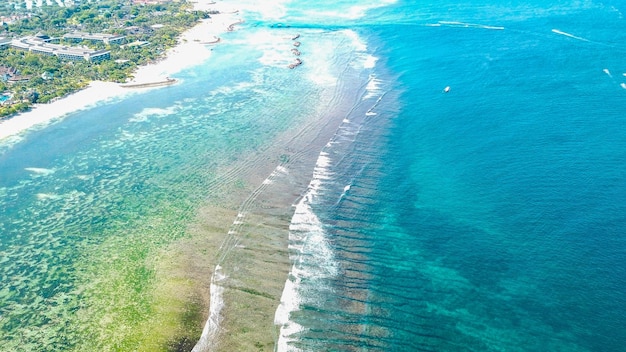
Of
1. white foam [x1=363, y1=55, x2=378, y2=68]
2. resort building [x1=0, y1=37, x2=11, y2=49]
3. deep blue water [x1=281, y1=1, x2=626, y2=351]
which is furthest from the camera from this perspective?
resort building [x1=0, y1=37, x2=11, y2=49]

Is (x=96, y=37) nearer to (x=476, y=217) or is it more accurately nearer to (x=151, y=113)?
(x=151, y=113)

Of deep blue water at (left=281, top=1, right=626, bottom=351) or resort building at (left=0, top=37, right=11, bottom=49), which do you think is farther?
resort building at (left=0, top=37, right=11, bottom=49)

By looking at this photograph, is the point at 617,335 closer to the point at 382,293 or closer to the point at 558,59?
the point at 382,293

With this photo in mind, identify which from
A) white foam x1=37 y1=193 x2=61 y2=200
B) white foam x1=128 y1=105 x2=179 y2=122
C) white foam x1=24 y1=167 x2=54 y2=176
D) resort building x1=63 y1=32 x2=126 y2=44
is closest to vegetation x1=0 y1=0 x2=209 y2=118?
resort building x1=63 y1=32 x2=126 y2=44

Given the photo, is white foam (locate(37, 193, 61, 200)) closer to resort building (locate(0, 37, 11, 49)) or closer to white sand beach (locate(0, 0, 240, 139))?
white sand beach (locate(0, 0, 240, 139))

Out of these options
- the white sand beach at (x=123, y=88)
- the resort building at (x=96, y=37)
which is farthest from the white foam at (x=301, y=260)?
the resort building at (x=96, y=37)

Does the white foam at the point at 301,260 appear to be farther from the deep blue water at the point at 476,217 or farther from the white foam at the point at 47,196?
the white foam at the point at 47,196

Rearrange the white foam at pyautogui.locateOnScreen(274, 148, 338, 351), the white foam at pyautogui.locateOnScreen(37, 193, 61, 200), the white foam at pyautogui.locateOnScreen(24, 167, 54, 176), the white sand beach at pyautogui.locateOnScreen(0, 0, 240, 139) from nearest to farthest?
the white foam at pyautogui.locateOnScreen(274, 148, 338, 351) < the white foam at pyautogui.locateOnScreen(37, 193, 61, 200) < the white foam at pyautogui.locateOnScreen(24, 167, 54, 176) < the white sand beach at pyautogui.locateOnScreen(0, 0, 240, 139)
